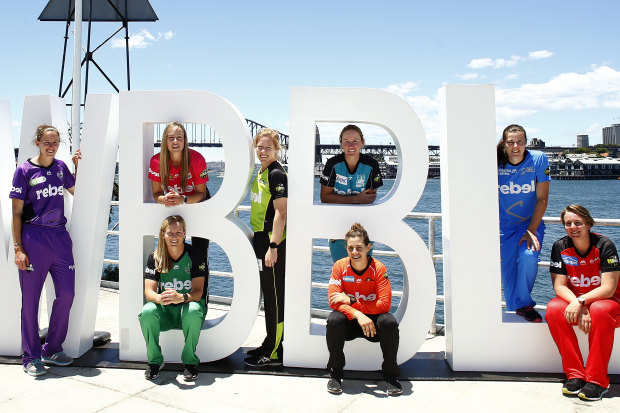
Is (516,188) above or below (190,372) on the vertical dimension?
above

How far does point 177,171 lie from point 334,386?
5.91 feet

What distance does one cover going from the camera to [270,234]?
3.48 metres

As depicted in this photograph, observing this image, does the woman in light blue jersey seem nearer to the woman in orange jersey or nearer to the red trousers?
the red trousers

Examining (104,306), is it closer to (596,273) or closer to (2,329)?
(2,329)

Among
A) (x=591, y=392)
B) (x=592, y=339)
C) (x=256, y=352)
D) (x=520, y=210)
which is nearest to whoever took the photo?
(x=591, y=392)

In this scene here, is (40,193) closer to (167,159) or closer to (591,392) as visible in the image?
(167,159)

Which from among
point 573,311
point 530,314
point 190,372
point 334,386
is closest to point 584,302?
point 573,311

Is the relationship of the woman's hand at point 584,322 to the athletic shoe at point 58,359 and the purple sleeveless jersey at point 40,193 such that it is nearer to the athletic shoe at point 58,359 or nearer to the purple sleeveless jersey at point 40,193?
the athletic shoe at point 58,359

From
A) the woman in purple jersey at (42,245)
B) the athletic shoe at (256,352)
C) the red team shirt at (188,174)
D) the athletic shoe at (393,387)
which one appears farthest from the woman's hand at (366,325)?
the woman in purple jersey at (42,245)

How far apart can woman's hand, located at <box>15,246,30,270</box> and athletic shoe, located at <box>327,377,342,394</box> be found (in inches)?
86.8

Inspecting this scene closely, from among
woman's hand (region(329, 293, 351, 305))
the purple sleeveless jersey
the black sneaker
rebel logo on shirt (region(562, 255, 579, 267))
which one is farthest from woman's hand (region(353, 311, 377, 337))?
the purple sleeveless jersey

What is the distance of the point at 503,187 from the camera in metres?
3.50

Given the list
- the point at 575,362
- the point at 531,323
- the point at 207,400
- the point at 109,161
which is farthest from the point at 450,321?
the point at 109,161

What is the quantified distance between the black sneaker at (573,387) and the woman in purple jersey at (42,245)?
10.7 ft
